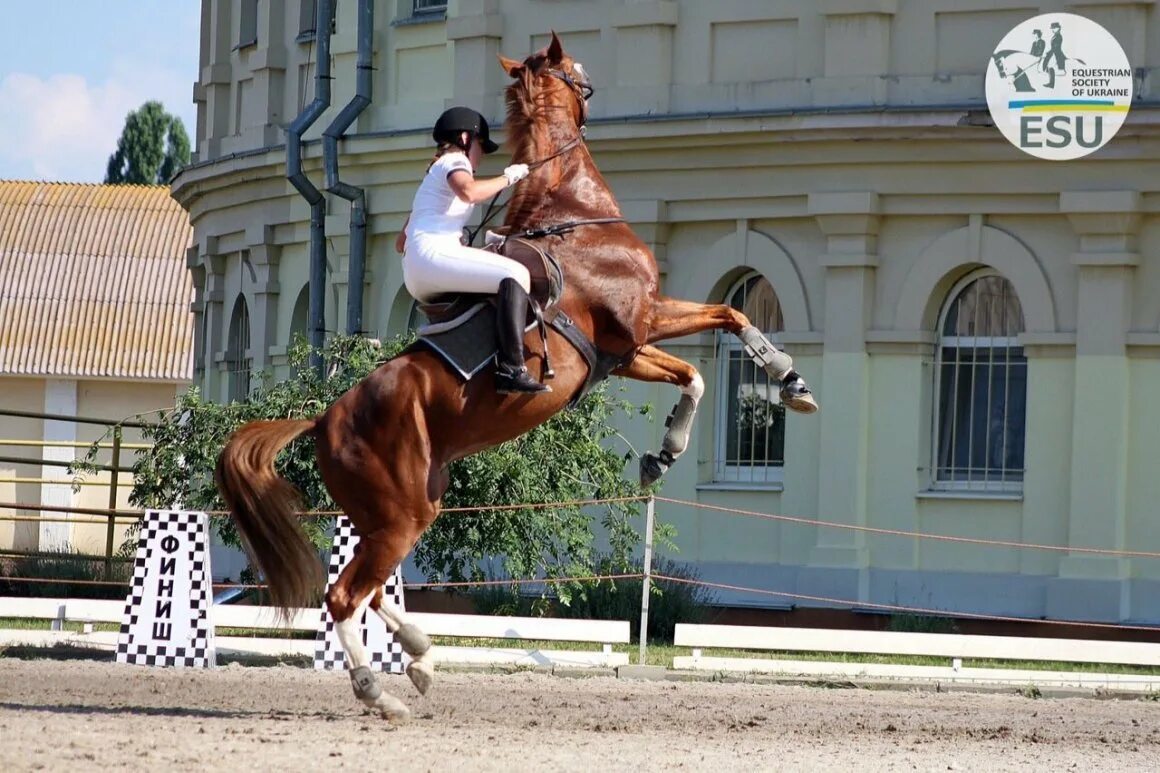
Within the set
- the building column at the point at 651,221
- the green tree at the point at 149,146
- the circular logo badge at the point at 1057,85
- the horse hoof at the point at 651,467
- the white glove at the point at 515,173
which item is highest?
the green tree at the point at 149,146

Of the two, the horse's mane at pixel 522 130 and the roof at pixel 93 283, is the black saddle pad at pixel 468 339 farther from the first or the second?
the roof at pixel 93 283

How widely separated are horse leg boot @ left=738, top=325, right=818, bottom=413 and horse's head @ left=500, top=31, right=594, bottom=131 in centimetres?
155

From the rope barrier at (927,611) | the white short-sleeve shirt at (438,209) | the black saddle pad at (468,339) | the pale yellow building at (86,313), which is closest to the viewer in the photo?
the black saddle pad at (468,339)

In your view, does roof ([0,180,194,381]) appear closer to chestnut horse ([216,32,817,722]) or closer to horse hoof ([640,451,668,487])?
chestnut horse ([216,32,817,722])

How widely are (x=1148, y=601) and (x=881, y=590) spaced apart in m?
2.54

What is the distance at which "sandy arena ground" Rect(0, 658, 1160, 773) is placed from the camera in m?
9.97

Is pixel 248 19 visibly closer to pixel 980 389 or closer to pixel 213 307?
pixel 213 307

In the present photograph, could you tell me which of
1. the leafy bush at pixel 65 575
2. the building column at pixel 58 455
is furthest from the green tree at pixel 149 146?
the leafy bush at pixel 65 575

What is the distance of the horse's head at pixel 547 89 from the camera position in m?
11.7

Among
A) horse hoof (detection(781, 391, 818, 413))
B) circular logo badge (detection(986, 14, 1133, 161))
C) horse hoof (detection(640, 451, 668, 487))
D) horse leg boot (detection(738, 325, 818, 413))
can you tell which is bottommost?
horse hoof (detection(640, 451, 668, 487))

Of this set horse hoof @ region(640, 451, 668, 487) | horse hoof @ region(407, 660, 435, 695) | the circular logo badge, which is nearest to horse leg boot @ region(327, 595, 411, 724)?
horse hoof @ region(407, 660, 435, 695)

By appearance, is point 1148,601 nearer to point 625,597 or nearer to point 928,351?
point 928,351

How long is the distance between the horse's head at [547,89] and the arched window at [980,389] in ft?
31.0

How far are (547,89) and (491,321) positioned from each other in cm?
146
